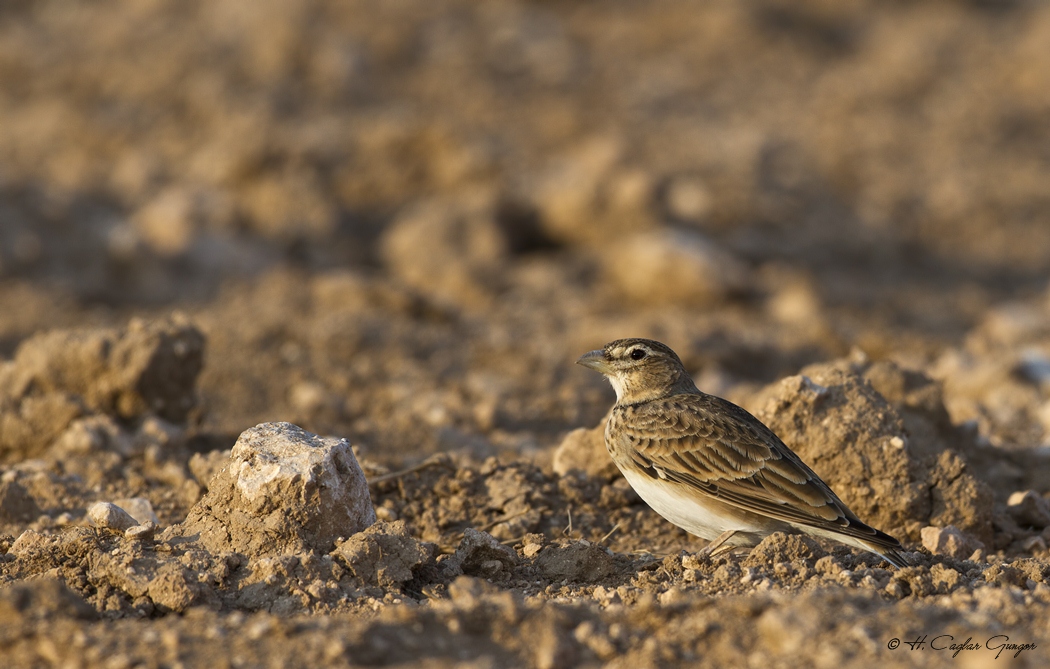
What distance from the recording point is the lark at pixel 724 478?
214 inches

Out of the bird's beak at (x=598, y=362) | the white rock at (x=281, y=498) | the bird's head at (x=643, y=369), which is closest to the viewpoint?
the white rock at (x=281, y=498)

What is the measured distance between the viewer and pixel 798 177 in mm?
15625

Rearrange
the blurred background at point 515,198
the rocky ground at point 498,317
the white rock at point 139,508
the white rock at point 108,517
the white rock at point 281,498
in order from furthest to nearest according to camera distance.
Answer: the blurred background at point 515,198 → the white rock at point 139,508 → the white rock at point 108,517 → the white rock at point 281,498 → the rocky ground at point 498,317

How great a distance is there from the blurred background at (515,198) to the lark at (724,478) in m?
2.09

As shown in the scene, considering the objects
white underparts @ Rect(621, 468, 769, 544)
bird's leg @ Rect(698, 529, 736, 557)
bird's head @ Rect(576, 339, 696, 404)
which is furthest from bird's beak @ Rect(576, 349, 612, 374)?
bird's leg @ Rect(698, 529, 736, 557)

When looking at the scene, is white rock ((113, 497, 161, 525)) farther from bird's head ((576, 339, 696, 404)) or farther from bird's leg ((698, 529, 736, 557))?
bird's leg ((698, 529, 736, 557))

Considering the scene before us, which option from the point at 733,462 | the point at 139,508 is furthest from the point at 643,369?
the point at 139,508

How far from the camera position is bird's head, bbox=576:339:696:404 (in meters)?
6.50

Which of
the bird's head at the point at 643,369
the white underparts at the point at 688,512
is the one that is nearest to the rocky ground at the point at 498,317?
the white underparts at the point at 688,512

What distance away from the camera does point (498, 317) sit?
11.5 meters

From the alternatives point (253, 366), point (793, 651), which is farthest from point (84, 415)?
point (793, 651)

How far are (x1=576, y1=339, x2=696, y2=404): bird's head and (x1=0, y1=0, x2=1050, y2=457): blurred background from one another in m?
1.57

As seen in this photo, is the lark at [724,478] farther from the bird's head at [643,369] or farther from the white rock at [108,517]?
the white rock at [108,517]

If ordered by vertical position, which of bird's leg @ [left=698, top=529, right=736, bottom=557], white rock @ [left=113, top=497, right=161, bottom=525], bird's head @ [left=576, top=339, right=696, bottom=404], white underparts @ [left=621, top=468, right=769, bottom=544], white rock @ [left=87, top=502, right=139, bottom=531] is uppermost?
bird's head @ [left=576, top=339, right=696, bottom=404]
